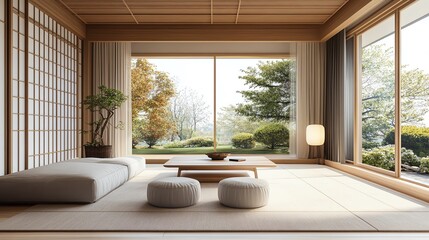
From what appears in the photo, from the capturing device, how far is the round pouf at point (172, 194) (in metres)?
3.38

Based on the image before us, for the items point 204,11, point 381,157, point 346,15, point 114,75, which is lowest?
point 381,157

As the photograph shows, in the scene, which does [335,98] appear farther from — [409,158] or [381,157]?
[409,158]

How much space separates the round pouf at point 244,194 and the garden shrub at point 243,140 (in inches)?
307

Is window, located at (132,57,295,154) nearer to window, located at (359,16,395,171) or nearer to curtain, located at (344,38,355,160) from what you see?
curtain, located at (344,38,355,160)

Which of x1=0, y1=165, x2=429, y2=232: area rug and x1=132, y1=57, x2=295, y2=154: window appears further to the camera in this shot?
x1=132, y1=57, x2=295, y2=154: window

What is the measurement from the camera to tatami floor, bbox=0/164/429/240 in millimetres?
2604

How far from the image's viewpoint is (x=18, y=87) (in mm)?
4633

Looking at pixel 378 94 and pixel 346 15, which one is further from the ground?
pixel 346 15

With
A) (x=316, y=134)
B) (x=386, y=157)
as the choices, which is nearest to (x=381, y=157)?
(x=386, y=157)

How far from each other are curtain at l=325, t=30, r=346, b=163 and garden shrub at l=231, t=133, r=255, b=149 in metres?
4.14

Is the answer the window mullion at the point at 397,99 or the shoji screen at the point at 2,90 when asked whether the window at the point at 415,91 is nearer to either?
the window mullion at the point at 397,99

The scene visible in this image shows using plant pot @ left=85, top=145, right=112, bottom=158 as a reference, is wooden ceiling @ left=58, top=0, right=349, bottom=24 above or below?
above

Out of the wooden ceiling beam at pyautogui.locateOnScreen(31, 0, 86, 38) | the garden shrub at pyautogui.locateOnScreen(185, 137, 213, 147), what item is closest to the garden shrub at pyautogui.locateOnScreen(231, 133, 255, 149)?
the garden shrub at pyautogui.locateOnScreen(185, 137, 213, 147)

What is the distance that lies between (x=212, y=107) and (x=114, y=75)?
4.38 m
